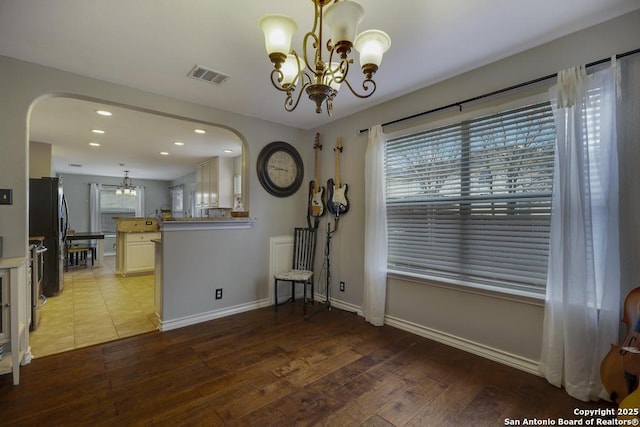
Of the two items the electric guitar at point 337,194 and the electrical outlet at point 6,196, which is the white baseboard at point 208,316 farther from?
the electrical outlet at point 6,196

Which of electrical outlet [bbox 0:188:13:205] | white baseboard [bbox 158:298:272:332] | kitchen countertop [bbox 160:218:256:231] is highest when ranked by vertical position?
electrical outlet [bbox 0:188:13:205]

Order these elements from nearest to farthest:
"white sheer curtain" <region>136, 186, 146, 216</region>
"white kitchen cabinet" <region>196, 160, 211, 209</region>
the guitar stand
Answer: the guitar stand < "white kitchen cabinet" <region>196, 160, 211, 209</region> < "white sheer curtain" <region>136, 186, 146, 216</region>

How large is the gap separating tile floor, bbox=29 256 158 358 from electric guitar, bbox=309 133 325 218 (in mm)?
2185

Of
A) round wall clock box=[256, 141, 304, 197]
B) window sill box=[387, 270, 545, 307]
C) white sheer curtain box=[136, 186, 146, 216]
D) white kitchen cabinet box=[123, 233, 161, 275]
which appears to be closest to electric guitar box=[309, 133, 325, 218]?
round wall clock box=[256, 141, 304, 197]

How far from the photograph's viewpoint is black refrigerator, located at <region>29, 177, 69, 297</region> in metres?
3.75

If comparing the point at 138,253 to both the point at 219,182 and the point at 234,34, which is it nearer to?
the point at 219,182

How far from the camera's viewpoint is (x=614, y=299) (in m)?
1.69

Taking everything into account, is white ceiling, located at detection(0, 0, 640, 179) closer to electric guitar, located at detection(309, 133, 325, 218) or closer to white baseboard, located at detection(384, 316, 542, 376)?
electric guitar, located at detection(309, 133, 325, 218)

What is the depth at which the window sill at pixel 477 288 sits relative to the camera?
2.08 m

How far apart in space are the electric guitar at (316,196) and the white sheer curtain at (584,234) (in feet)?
7.89

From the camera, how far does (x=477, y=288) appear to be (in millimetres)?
2350

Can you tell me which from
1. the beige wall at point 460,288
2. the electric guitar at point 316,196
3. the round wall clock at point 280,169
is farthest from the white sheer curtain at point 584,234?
the round wall clock at point 280,169

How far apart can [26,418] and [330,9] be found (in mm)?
2670

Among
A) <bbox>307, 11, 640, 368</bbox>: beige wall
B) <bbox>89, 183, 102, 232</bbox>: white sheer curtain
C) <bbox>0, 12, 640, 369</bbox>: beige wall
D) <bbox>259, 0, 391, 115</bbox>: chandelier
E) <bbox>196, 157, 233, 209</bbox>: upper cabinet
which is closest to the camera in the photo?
<bbox>259, 0, 391, 115</bbox>: chandelier
